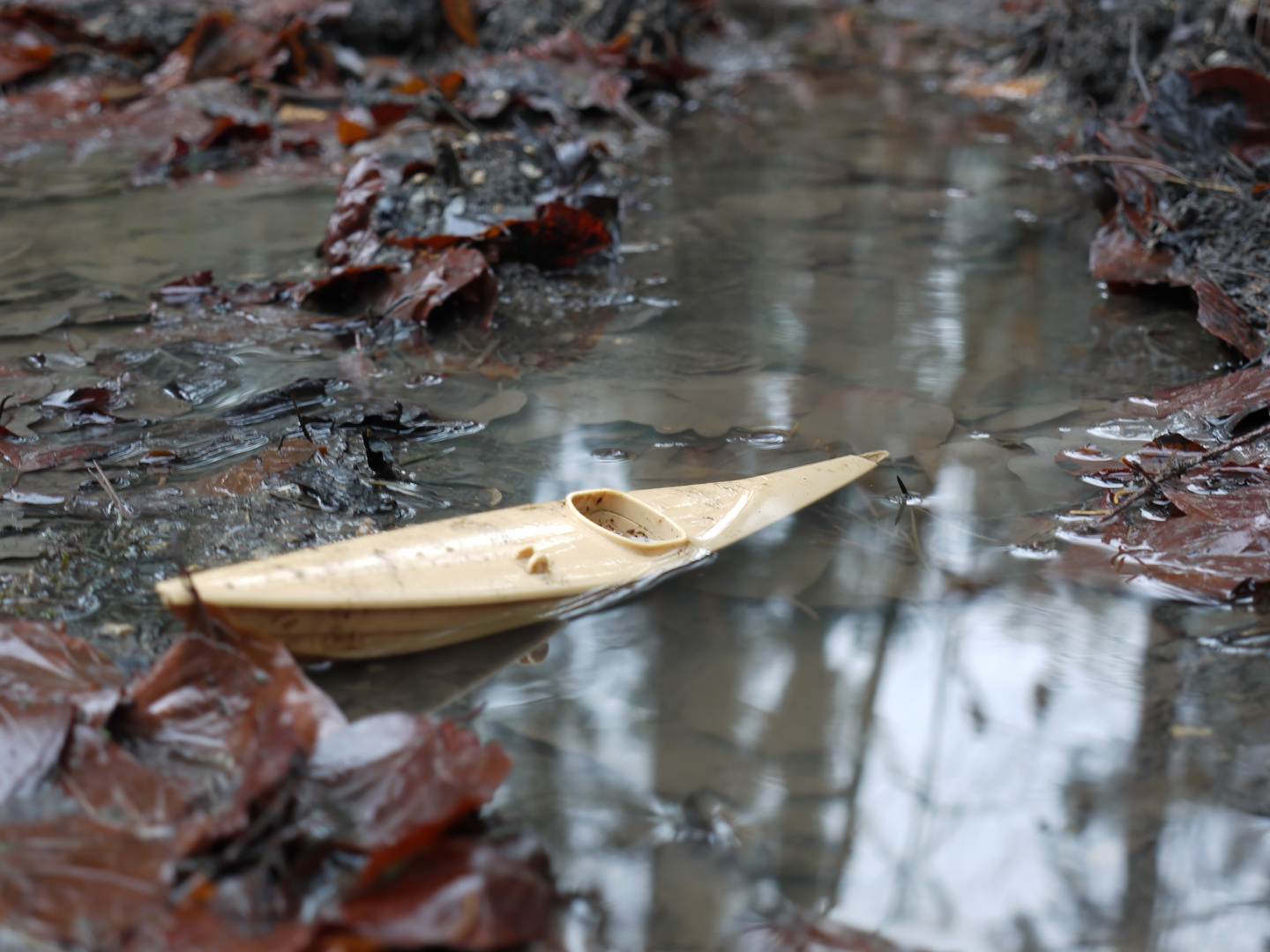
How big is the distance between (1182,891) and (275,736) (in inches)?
45.0

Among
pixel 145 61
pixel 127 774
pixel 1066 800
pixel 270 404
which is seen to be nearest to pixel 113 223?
pixel 270 404

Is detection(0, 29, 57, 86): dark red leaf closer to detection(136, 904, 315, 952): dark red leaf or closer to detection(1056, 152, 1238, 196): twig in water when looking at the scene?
detection(1056, 152, 1238, 196): twig in water

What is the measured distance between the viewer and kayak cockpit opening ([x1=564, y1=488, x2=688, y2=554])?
63.9 inches

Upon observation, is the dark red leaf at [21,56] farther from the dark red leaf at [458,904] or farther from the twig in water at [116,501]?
the dark red leaf at [458,904]

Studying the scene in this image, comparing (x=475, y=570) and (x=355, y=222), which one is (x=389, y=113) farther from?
(x=475, y=570)

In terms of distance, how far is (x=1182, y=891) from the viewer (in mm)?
1139

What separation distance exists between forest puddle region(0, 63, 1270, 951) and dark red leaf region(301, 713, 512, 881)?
115 mm

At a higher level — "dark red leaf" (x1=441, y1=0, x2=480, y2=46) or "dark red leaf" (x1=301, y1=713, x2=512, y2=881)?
"dark red leaf" (x1=441, y1=0, x2=480, y2=46)

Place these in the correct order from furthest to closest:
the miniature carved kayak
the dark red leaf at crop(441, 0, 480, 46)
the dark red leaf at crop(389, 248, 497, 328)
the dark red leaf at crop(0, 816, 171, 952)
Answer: the dark red leaf at crop(441, 0, 480, 46), the dark red leaf at crop(389, 248, 497, 328), the miniature carved kayak, the dark red leaf at crop(0, 816, 171, 952)

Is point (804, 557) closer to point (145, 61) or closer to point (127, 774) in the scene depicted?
point (127, 774)

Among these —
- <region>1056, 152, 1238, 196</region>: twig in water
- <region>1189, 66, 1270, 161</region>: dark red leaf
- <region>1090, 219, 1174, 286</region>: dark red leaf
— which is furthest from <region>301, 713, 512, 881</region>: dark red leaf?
<region>1189, 66, 1270, 161</region>: dark red leaf

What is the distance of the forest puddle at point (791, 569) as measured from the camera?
1170 mm

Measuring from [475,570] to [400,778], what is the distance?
418mm

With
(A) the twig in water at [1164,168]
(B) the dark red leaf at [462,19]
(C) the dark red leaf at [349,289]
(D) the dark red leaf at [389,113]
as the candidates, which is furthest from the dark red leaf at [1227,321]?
(B) the dark red leaf at [462,19]
